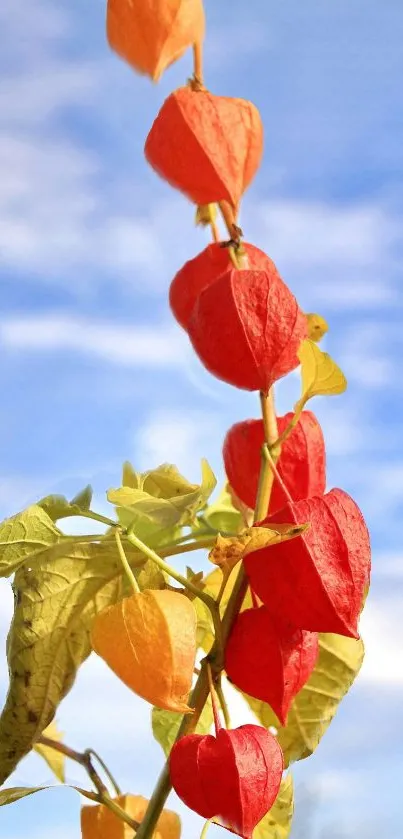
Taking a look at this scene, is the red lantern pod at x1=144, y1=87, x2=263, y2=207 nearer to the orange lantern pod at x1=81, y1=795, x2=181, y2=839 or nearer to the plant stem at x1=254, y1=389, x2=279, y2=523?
the plant stem at x1=254, y1=389, x2=279, y2=523

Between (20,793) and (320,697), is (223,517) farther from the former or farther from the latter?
(20,793)

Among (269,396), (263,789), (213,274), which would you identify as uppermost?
(213,274)

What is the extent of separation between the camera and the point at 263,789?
26.6 inches

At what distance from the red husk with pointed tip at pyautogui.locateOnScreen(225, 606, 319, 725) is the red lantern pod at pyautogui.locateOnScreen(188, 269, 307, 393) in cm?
16

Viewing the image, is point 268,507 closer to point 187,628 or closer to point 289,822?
point 187,628

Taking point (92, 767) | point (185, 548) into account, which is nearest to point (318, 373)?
point (185, 548)

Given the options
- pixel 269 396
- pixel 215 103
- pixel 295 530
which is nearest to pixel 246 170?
pixel 215 103

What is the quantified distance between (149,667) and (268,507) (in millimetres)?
147

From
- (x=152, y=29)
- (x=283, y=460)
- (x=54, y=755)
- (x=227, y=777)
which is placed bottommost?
(x=227, y=777)

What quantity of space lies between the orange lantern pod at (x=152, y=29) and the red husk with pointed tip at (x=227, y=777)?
46 centimetres

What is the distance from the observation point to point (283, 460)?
767 millimetres

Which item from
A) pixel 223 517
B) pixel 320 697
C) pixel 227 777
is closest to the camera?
pixel 227 777

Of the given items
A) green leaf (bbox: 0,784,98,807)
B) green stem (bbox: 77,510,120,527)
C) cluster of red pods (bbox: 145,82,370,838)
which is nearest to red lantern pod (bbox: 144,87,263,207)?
cluster of red pods (bbox: 145,82,370,838)

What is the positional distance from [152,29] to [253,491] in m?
0.33
